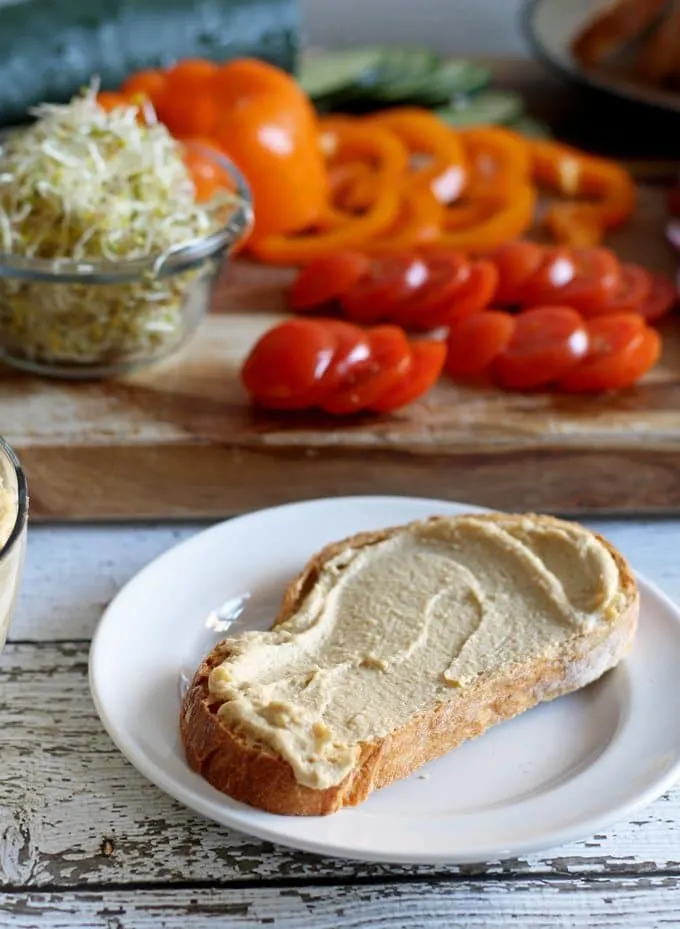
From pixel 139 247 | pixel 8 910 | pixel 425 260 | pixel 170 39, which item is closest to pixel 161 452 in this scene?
pixel 139 247

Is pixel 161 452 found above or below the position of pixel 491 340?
below

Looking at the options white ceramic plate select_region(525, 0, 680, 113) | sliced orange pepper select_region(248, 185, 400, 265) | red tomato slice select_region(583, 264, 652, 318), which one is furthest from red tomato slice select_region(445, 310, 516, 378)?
white ceramic plate select_region(525, 0, 680, 113)

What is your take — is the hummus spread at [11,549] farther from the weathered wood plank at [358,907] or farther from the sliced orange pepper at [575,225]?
the sliced orange pepper at [575,225]

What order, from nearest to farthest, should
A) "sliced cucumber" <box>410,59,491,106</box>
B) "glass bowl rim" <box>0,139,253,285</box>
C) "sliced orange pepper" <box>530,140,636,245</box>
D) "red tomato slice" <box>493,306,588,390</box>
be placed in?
"glass bowl rim" <box>0,139,253,285</box> → "red tomato slice" <box>493,306,588,390</box> → "sliced orange pepper" <box>530,140,636,245</box> → "sliced cucumber" <box>410,59,491,106</box>

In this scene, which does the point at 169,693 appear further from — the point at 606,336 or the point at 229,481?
the point at 606,336

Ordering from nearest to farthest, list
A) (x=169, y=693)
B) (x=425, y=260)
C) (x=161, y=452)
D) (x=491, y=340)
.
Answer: (x=169, y=693), (x=161, y=452), (x=491, y=340), (x=425, y=260)

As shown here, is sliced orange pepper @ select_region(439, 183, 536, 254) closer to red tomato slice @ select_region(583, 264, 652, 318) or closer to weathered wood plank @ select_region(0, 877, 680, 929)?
red tomato slice @ select_region(583, 264, 652, 318)

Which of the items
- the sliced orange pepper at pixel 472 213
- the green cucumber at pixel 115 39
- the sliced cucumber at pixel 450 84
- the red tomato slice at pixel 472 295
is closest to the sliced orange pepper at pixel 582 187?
the sliced orange pepper at pixel 472 213
